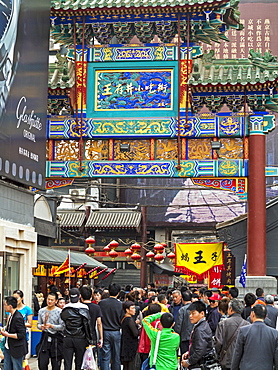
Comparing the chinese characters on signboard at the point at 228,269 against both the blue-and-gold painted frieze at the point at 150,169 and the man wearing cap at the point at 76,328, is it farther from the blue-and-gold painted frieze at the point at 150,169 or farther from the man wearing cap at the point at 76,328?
the man wearing cap at the point at 76,328

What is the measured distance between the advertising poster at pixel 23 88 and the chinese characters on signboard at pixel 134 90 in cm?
345

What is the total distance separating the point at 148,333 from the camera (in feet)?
31.6

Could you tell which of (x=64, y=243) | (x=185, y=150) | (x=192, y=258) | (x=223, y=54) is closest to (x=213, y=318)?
(x=185, y=150)

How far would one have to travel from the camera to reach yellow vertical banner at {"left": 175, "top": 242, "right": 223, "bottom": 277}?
24266 millimetres

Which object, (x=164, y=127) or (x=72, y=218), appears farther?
(x=72, y=218)

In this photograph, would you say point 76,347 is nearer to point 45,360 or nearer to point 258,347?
point 45,360

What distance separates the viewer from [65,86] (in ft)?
65.3

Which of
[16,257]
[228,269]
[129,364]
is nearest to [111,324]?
[129,364]

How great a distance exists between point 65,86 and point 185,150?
3610 mm

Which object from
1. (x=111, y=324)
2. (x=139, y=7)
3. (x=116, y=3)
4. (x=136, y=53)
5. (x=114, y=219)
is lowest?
(x=111, y=324)

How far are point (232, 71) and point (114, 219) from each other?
24163 millimetres

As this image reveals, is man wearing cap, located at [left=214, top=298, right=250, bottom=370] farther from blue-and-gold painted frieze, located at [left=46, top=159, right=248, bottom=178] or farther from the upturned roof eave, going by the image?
the upturned roof eave

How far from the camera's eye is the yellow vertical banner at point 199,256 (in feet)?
79.6

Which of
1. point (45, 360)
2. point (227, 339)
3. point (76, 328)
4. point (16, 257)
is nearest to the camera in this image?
point (227, 339)
